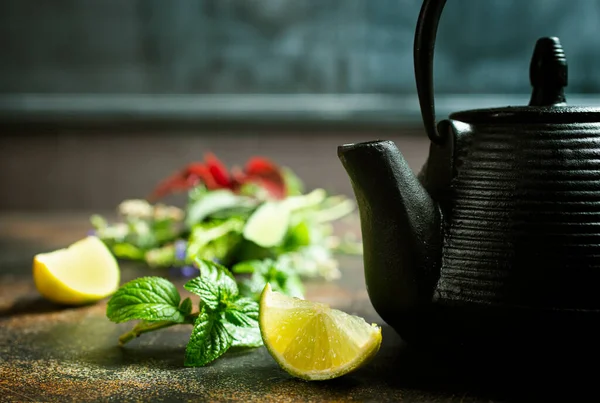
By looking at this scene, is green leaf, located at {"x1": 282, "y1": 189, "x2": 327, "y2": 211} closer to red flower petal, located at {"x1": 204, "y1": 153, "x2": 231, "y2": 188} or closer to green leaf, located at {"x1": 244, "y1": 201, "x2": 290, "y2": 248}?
green leaf, located at {"x1": 244, "y1": 201, "x2": 290, "y2": 248}

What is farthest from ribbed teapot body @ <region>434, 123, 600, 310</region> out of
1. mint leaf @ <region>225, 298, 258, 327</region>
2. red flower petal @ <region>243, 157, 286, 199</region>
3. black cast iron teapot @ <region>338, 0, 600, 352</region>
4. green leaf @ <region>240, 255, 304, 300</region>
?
red flower petal @ <region>243, 157, 286, 199</region>

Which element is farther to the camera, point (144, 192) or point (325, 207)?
point (144, 192)

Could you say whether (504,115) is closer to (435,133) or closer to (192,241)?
(435,133)

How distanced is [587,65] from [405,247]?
198cm

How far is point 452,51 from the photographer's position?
225cm

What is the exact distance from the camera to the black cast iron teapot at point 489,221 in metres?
0.51

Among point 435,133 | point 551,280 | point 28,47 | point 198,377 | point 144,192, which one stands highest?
point 28,47

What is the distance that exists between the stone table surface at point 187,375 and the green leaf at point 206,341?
1cm

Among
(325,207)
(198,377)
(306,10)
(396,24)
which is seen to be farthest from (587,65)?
(198,377)

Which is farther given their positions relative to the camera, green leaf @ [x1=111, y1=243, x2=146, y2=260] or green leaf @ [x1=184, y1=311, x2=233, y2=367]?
green leaf @ [x1=111, y1=243, x2=146, y2=260]

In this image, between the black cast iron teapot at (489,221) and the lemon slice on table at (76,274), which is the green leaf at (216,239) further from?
the black cast iron teapot at (489,221)

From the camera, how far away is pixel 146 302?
0.67 metres

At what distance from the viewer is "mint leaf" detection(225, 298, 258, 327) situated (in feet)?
2.11

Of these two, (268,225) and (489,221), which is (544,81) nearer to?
(489,221)
